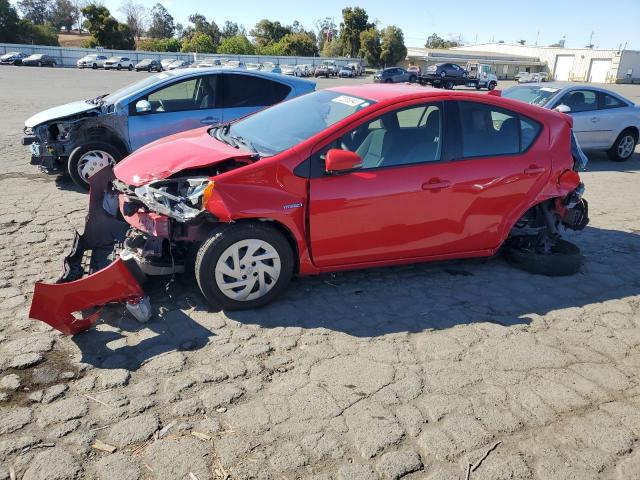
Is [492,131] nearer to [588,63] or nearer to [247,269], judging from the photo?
[247,269]

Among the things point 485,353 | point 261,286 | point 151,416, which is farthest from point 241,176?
point 485,353

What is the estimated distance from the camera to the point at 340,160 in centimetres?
404

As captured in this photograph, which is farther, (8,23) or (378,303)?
(8,23)

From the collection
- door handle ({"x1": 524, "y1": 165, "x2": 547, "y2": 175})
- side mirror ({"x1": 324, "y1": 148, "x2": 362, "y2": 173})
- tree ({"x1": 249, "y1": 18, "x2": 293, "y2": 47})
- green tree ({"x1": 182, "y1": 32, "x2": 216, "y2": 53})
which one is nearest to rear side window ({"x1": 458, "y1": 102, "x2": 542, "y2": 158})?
door handle ({"x1": 524, "y1": 165, "x2": 547, "y2": 175})

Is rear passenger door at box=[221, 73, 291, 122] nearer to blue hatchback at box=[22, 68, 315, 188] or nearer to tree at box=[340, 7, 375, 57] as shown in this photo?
blue hatchback at box=[22, 68, 315, 188]

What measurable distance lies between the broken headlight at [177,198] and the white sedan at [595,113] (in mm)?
8220

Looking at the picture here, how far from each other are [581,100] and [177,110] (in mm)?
7787

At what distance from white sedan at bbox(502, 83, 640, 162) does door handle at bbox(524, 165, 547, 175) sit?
589 centimetres

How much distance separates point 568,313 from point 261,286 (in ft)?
8.36

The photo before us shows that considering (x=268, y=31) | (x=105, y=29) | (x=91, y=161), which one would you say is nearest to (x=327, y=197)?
(x=91, y=161)

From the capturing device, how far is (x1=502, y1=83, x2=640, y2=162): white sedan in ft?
34.1

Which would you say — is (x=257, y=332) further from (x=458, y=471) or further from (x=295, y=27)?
(x=295, y=27)

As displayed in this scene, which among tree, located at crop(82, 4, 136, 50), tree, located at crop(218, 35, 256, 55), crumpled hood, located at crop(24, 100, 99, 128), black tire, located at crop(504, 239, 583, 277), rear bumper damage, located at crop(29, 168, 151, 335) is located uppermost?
tree, located at crop(82, 4, 136, 50)

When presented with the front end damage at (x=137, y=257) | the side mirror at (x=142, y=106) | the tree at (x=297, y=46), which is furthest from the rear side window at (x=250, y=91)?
the tree at (x=297, y=46)
